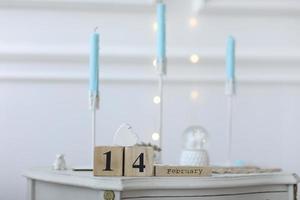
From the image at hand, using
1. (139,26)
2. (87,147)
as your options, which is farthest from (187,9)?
(87,147)

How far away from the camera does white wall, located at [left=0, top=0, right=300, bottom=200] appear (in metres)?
1.16

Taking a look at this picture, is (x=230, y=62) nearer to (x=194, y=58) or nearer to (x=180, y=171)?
(x=194, y=58)

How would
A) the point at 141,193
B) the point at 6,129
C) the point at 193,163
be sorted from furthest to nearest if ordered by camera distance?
1. the point at 6,129
2. the point at 193,163
3. the point at 141,193

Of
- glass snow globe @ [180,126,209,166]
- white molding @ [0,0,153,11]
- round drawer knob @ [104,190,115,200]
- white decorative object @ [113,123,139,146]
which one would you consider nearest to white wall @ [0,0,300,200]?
white molding @ [0,0,153,11]

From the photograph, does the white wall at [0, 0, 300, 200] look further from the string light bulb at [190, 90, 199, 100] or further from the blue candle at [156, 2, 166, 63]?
the blue candle at [156, 2, 166, 63]

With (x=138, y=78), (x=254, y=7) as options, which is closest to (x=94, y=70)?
(x=138, y=78)

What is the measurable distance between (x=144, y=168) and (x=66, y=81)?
47cm

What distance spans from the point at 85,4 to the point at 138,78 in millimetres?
186

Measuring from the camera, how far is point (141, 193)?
737 millimetres

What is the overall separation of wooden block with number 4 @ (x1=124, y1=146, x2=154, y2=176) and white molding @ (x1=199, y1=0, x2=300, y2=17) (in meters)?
0.54

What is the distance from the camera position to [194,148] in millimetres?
956

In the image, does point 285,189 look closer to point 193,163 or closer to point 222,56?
point 193,163

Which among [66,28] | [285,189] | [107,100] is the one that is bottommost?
[285,189]

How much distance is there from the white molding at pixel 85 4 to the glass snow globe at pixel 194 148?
341 millimetres
